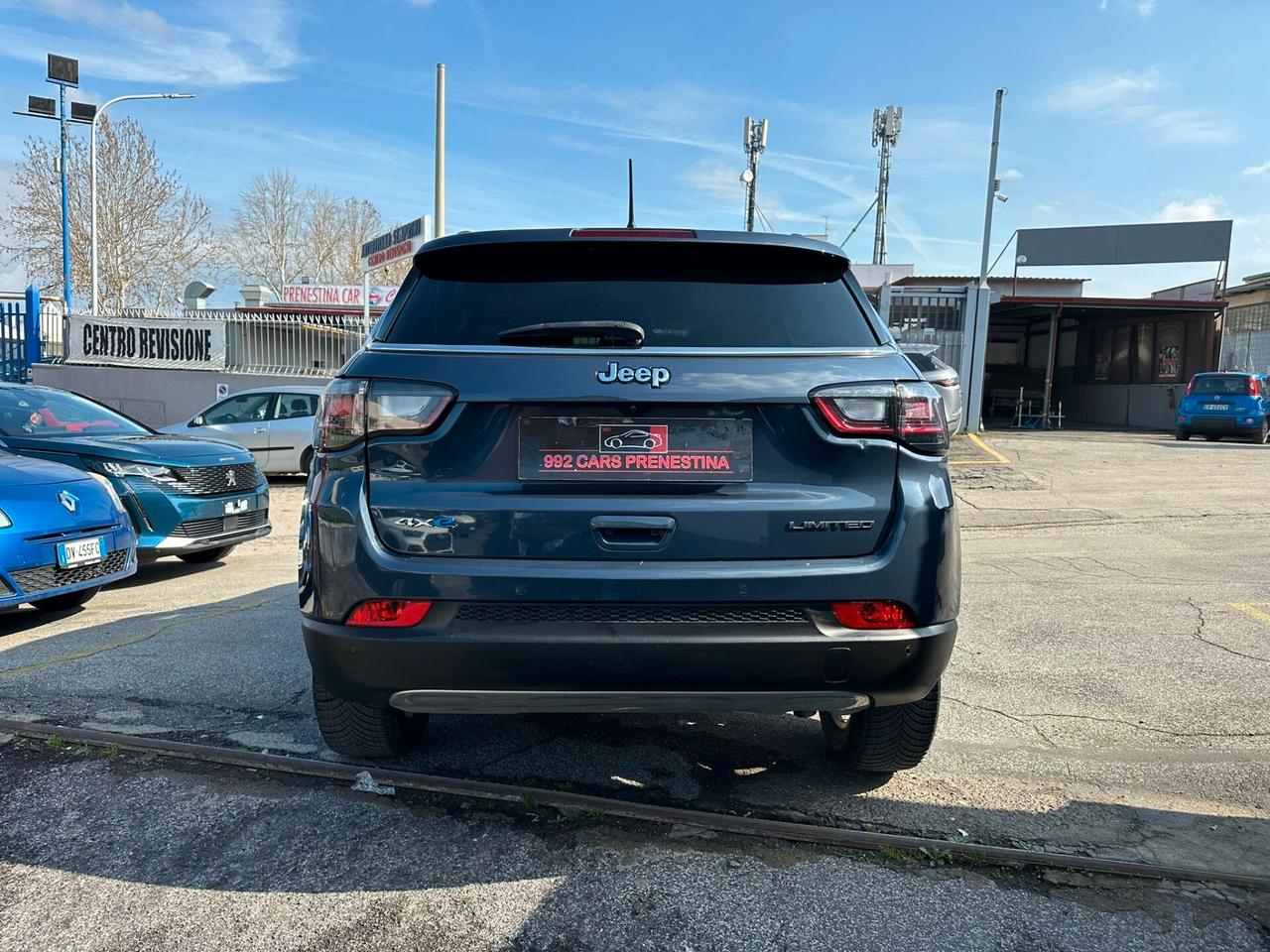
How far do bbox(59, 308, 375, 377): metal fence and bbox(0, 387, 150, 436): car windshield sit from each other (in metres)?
10.3

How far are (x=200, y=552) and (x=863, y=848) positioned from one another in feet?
21.9

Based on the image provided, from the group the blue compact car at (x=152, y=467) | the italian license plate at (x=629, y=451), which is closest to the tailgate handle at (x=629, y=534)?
the italian license plate at (x=629, y=451)

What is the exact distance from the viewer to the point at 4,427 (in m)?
6.62

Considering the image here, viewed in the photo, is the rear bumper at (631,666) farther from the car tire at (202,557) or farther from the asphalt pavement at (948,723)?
the car tire at (202,557)

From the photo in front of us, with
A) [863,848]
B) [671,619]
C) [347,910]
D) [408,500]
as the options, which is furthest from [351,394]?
[863,848]

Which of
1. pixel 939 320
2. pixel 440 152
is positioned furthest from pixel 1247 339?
pixel 440 152

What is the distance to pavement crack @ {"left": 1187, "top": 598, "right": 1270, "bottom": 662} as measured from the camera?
4.82 meters

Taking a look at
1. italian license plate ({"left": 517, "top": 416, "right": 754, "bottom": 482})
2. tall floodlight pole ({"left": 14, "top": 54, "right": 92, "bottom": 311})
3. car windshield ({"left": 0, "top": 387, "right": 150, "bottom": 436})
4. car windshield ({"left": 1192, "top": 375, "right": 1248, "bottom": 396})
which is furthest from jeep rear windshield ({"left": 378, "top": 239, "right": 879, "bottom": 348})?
tall floodlight pole ({"left": 14, "top": 54, "right": 92, "bottom": 311})

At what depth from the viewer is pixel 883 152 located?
1558 inches

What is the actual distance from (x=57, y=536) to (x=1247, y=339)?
34954 mm

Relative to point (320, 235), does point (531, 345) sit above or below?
below

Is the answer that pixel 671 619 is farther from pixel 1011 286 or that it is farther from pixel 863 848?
pixel 1011 286

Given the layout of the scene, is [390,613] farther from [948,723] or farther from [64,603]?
[64,603]

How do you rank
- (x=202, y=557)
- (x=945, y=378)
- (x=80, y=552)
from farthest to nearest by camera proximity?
1. (x=202, y=557)
2. (x=80, y=552)
3. (x=945, y=378)
